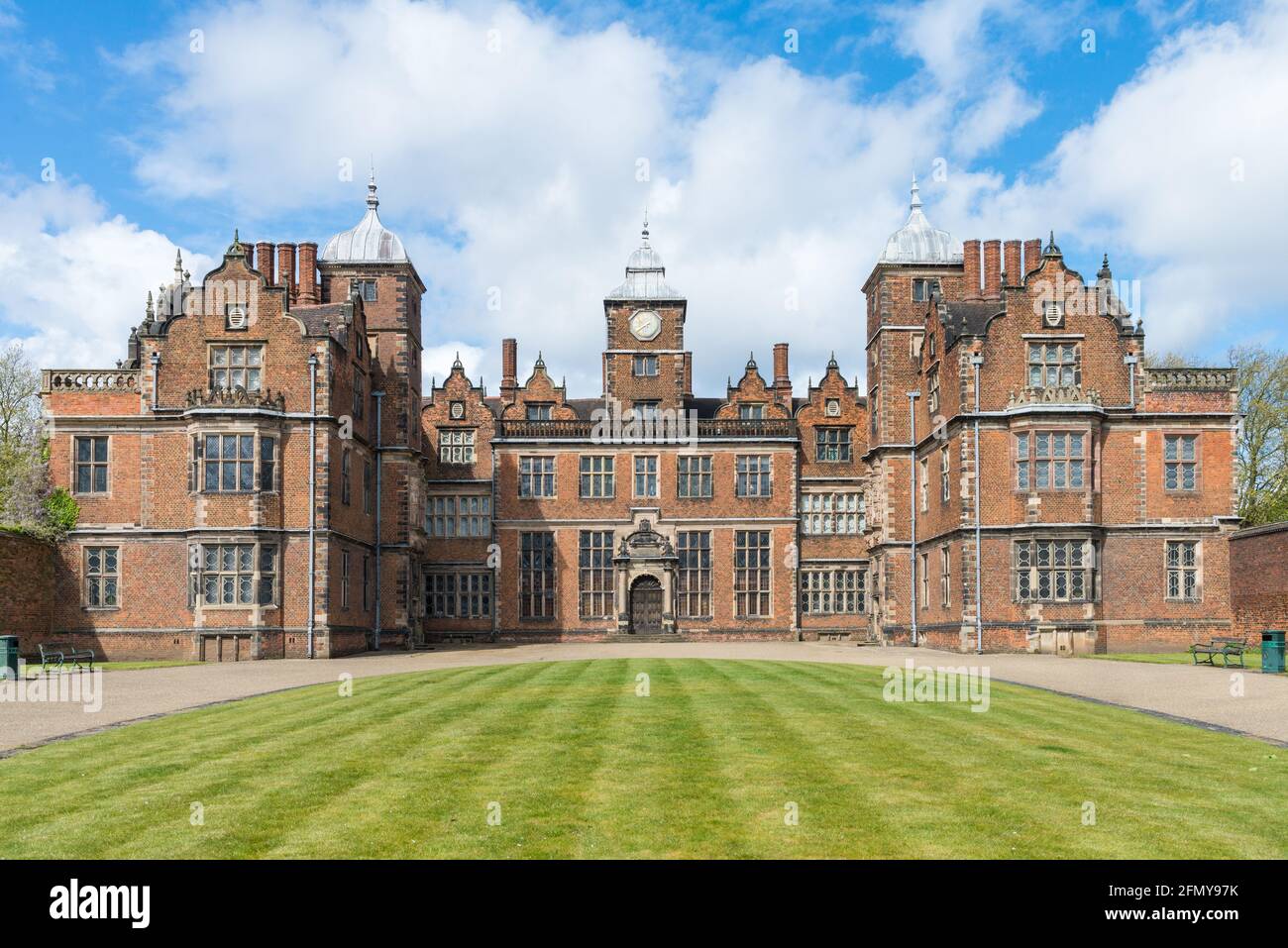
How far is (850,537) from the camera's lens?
51.5m

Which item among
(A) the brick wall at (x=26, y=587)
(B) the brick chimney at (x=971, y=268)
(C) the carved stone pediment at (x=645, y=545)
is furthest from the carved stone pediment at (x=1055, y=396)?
(A) the brick wall at (x=26, y=587)

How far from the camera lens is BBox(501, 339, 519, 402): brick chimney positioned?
180ft

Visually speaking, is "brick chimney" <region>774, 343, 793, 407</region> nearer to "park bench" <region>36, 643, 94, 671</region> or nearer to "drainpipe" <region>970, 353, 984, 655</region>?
"drainpipe" <region>970, 353, 984, 655</region>

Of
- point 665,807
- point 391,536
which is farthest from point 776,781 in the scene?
point 391,536

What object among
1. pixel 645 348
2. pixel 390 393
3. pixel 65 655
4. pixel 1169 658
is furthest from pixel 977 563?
pixel 65 655

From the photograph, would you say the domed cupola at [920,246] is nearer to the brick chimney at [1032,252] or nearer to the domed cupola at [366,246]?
the brick chimney at [1032,252]

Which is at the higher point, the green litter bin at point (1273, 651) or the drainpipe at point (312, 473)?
the drainpipe at point (312, 473)

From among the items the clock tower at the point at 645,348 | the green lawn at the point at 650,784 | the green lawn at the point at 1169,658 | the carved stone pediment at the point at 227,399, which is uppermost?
the clock tower at the point at 645,348

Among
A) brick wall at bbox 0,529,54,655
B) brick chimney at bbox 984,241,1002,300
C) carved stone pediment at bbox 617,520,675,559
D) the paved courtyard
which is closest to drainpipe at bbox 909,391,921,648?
brick chimney at bbox 984,241,1002,300

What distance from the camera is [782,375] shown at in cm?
5484

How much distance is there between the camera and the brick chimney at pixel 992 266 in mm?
46000

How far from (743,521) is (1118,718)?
3414 centimetres

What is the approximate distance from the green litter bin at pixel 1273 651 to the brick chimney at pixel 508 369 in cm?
3632
